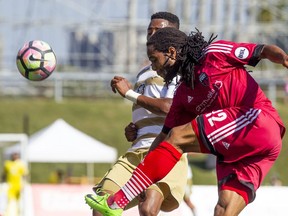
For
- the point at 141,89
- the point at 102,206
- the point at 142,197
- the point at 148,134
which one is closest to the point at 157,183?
the point at 142,197

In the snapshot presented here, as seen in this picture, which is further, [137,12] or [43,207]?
[137,12]

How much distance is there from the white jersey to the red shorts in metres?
1.66

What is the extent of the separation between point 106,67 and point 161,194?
29.9m

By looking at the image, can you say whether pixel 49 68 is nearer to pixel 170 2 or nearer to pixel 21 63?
pixel 21 63

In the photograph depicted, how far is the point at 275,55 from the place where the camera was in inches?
298

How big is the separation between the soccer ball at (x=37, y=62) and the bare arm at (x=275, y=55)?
3.12 m

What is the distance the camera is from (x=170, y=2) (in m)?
39.3

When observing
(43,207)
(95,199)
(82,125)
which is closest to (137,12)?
(82,125)

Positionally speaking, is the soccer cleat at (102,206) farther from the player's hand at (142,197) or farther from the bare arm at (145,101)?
the bare arm at (145,101)

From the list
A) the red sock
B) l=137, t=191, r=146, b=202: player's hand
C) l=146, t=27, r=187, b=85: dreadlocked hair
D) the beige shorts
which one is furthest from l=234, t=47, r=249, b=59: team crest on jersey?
l=137, t=191, r=146, b=202: player's hand

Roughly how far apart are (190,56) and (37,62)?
2709 mm

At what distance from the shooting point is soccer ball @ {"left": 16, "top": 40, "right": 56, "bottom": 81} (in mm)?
10227

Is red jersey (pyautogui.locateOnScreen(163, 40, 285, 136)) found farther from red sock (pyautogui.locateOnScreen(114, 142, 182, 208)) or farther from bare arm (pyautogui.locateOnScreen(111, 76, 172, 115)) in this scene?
bare arm (pyautogui.locateOnScreen(111, 76, 172, 115))

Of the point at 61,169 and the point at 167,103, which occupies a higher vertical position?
the point at 167,103
